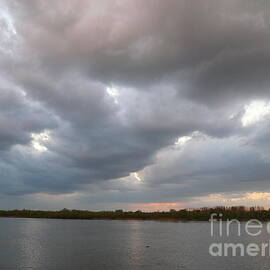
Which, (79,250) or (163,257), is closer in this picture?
(163,257)

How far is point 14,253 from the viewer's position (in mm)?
59438

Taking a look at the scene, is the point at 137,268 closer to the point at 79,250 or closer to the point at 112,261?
the point at 112,261

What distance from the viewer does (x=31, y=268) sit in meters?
45.4

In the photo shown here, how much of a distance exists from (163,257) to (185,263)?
248 inches

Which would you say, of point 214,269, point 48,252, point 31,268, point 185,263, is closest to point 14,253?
point 48,252


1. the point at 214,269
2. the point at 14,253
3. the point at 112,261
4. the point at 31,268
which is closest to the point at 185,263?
the point at 214,269

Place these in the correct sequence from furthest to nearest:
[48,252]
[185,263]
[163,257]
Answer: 1. [48,252]
2. [163,257]
3. [185,263]

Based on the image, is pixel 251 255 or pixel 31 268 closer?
pixel 31 268

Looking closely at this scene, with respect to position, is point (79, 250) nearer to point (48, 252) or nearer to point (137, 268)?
point (48, 252)

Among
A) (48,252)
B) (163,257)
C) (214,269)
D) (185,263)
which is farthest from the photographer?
(48,252)

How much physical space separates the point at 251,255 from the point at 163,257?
1446 centimetres

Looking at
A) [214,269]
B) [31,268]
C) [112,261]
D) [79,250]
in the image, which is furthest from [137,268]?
[79,250]

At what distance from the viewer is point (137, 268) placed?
149ft

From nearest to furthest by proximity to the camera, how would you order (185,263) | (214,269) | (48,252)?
(214,269) < (185,263) < (48,252)
